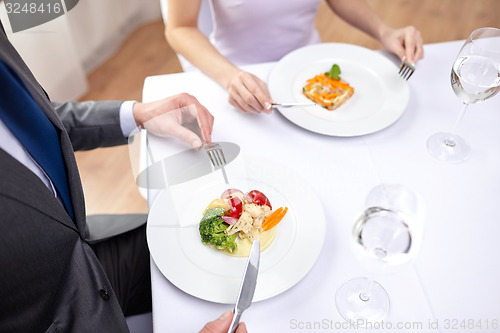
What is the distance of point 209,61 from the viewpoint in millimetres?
1123

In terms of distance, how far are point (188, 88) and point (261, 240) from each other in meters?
0.45

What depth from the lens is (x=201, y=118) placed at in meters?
0.92

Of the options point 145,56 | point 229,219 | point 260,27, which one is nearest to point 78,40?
point 145,56

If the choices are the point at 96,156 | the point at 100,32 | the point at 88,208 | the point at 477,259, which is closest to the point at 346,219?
the point at 477,259

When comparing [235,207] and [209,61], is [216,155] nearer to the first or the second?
[235,207]

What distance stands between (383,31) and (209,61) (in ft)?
1.61

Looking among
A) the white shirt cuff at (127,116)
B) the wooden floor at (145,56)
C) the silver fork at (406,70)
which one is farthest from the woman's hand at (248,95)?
the wooden floor at (145,56)

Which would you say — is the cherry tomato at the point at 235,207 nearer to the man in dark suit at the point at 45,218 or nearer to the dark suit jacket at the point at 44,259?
the man in dark suit at the point at 45,218

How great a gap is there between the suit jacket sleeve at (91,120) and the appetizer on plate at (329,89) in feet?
1.44

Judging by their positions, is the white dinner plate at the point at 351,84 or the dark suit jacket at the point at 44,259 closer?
the dark suit jacket at the point at 44,259

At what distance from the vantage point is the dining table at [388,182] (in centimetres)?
72

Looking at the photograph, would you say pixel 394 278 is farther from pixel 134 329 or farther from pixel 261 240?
pixel 134 329

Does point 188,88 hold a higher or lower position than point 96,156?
higher

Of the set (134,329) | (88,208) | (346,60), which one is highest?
(346,60)
